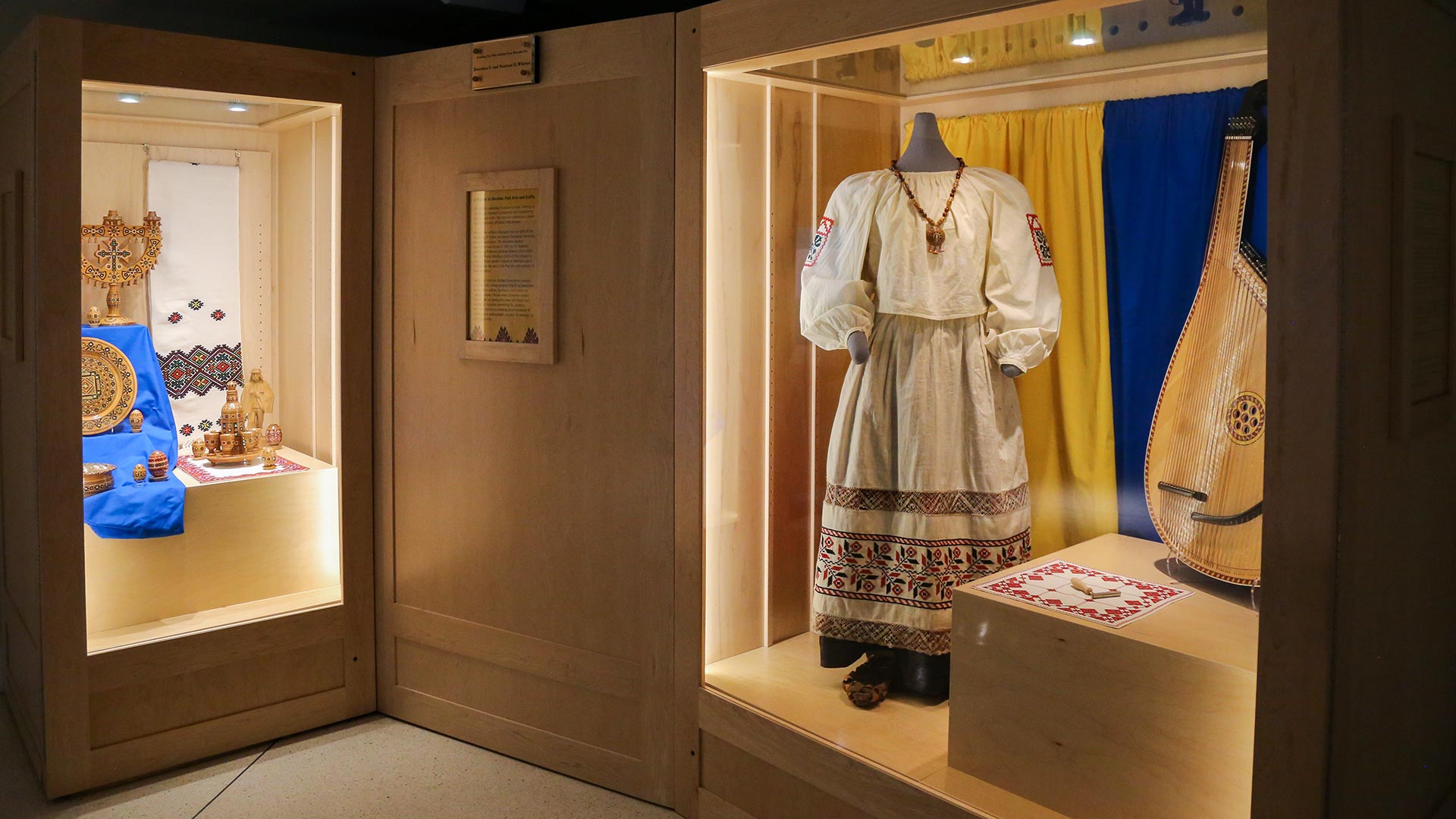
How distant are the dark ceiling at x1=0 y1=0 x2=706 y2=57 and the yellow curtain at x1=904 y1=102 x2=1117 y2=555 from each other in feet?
4.63

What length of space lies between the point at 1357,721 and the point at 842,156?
166cm

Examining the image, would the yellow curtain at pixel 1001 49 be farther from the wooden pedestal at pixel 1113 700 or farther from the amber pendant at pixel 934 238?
the wooden pedestal at pixel 1113 700

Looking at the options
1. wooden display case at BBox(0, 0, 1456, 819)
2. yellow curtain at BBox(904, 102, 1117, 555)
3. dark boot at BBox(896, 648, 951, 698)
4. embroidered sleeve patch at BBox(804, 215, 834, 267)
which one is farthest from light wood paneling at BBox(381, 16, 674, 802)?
yellow curtain at BBox(904, 102, 1117, 555)

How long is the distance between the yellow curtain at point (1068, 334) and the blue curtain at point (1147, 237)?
1.3 inches

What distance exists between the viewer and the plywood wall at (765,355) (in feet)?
8.84

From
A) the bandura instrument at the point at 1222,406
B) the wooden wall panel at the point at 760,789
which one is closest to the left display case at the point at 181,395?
the wooden wall panel at the point at 760,789

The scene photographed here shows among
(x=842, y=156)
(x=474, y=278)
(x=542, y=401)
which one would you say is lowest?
(x=542, y=401)

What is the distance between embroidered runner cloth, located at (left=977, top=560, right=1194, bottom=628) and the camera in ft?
6.77

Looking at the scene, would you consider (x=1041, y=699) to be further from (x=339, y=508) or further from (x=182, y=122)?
(x=182, y=122)

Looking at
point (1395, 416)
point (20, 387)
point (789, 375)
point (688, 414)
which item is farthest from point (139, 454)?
point (1395, 416)

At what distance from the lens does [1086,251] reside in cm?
248

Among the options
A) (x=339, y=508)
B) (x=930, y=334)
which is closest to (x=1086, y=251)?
(x=930, y=334)

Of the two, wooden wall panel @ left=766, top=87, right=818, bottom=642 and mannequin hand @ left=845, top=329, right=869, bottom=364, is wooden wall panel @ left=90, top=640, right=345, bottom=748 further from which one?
mannequin hand @ left=845, top=329, right=869, bottom=364

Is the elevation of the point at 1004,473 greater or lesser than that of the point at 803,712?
greater
